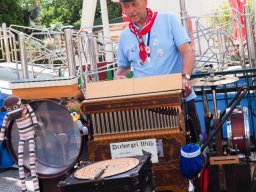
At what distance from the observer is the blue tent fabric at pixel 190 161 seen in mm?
3080

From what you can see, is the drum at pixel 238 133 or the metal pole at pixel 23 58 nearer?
the drum at pixel 238 133

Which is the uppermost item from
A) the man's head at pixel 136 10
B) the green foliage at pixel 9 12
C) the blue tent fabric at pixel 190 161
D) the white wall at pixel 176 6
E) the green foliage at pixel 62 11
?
the green foliage at pixel 62 11

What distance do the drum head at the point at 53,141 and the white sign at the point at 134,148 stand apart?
1.56 ft

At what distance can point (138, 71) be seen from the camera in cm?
394

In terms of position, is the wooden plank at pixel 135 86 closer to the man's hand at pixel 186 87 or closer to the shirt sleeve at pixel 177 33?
the man's hand at pixel 186 87

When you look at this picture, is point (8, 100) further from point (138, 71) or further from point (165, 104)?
point (165, 104)

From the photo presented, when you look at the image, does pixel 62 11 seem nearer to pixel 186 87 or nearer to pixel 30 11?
pixel 30 11

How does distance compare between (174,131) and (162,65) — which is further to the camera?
(162,65)

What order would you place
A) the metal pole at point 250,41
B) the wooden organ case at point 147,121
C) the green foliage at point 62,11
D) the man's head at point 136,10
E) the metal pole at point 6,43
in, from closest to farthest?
the wooden organ case at point 147,121 → the man's head at point 136,10 → the metal pole at point 250,41 → the metal pole at point 6,43 → the green foliage at point 62,11

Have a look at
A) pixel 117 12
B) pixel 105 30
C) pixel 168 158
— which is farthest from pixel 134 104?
pixel 117 12

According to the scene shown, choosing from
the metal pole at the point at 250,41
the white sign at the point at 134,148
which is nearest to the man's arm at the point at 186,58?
the white sign at the point at 134,148

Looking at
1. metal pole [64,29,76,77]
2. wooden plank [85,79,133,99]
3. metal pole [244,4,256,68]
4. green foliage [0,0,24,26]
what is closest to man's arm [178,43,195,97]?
wooden plank [85,79,133,99]

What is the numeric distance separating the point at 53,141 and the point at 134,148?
91 cm

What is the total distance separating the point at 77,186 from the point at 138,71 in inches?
55.1
